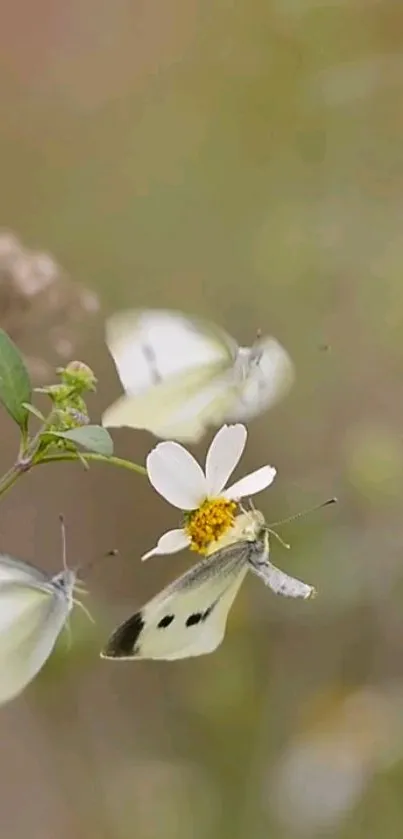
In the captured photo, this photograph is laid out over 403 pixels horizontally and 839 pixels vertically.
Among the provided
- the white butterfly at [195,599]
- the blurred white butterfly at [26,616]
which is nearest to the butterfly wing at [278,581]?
the white butterfly at [195,599]

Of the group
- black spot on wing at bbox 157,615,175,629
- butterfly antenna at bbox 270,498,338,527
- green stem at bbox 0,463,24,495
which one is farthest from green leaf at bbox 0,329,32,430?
butterfly antenna at bbox 270,498,338,527

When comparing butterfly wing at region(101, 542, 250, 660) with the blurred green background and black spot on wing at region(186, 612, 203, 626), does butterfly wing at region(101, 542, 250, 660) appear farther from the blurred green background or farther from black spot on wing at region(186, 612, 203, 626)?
the blurred green background

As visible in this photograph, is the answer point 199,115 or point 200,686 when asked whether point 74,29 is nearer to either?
point 199,115

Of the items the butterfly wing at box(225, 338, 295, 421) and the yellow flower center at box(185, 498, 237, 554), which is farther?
the butterfly wing at box(225, 338, 295, 421)

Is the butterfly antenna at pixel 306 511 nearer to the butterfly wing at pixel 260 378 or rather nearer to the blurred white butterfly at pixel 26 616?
the butterfly wing at pixel 260 378

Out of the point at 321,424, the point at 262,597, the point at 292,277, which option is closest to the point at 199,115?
the point at 292,277

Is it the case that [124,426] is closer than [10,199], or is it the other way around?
[124,426]

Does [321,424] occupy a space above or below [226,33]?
below

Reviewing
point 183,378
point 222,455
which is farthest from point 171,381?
point 222,455
